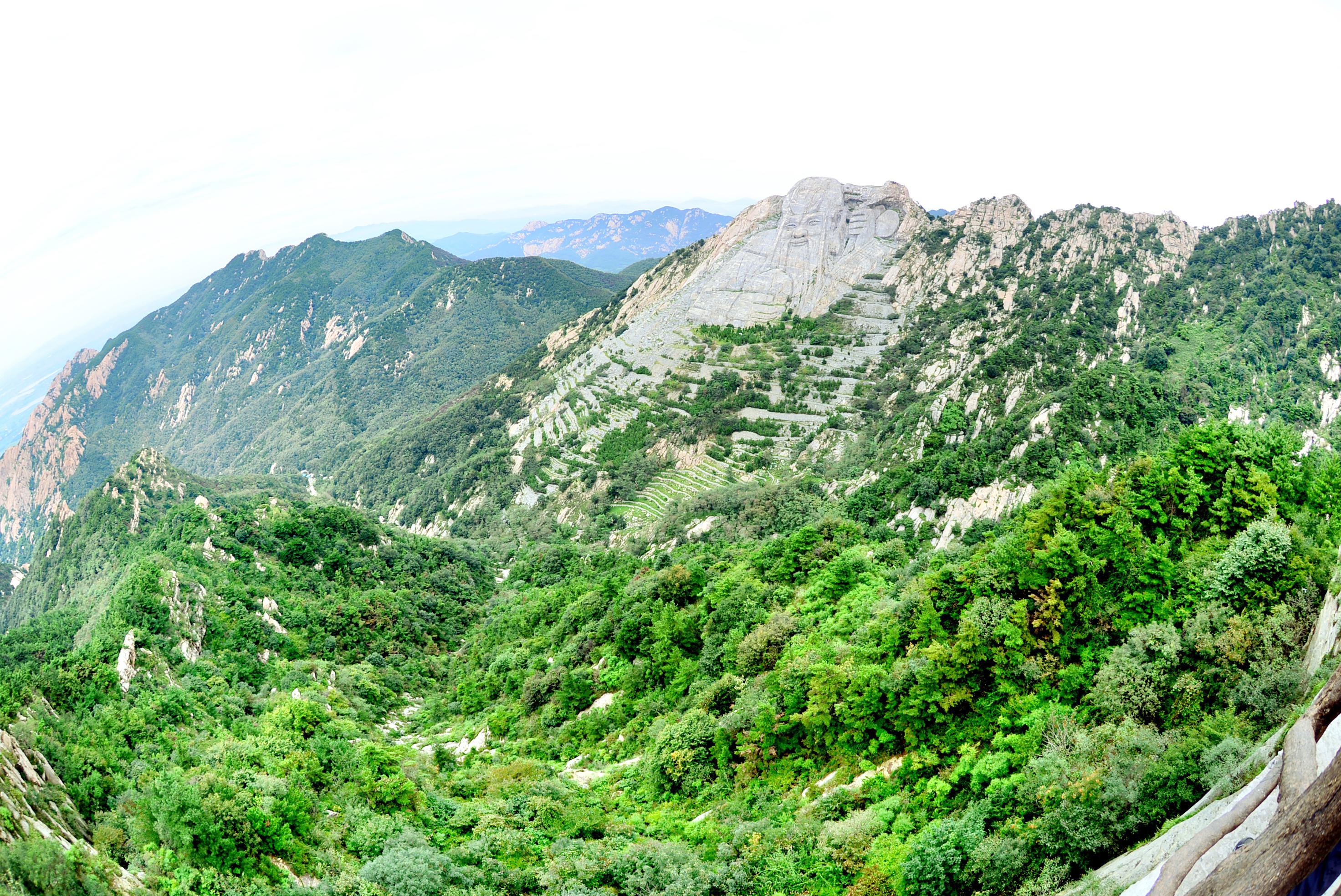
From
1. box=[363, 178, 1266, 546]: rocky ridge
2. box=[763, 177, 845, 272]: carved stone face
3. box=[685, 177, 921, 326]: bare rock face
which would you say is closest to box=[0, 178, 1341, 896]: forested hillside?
box=[363, 178, 1266, 546]: rocky ridge

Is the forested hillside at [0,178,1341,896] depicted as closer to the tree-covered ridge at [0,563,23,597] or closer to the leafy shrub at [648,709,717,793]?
the leafy shrub at [648,709,717,793]

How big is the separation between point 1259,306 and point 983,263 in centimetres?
4381

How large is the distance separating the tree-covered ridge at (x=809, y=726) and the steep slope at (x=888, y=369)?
72.3 feet

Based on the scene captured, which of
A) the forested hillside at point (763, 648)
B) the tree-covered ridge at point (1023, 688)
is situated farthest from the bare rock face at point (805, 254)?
the tree-covered ridge at point (1023, 688)

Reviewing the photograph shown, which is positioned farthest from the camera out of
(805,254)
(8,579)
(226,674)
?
(8,579)

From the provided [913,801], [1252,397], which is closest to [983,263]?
[1252,397]

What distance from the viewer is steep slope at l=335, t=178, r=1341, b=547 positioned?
188ft

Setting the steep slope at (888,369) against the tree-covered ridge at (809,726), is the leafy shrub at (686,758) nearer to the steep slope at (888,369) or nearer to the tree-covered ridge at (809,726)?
the tree-covered ridge at (809,726)

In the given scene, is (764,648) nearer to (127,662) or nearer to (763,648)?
(763,648)

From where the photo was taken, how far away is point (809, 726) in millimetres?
22047

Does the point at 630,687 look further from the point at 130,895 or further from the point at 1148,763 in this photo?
the point at 1148,763

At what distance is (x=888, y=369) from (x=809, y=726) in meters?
93.7

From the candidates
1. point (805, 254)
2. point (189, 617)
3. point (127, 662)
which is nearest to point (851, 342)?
point (805, 254)

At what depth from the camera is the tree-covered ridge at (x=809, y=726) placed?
582 inches
